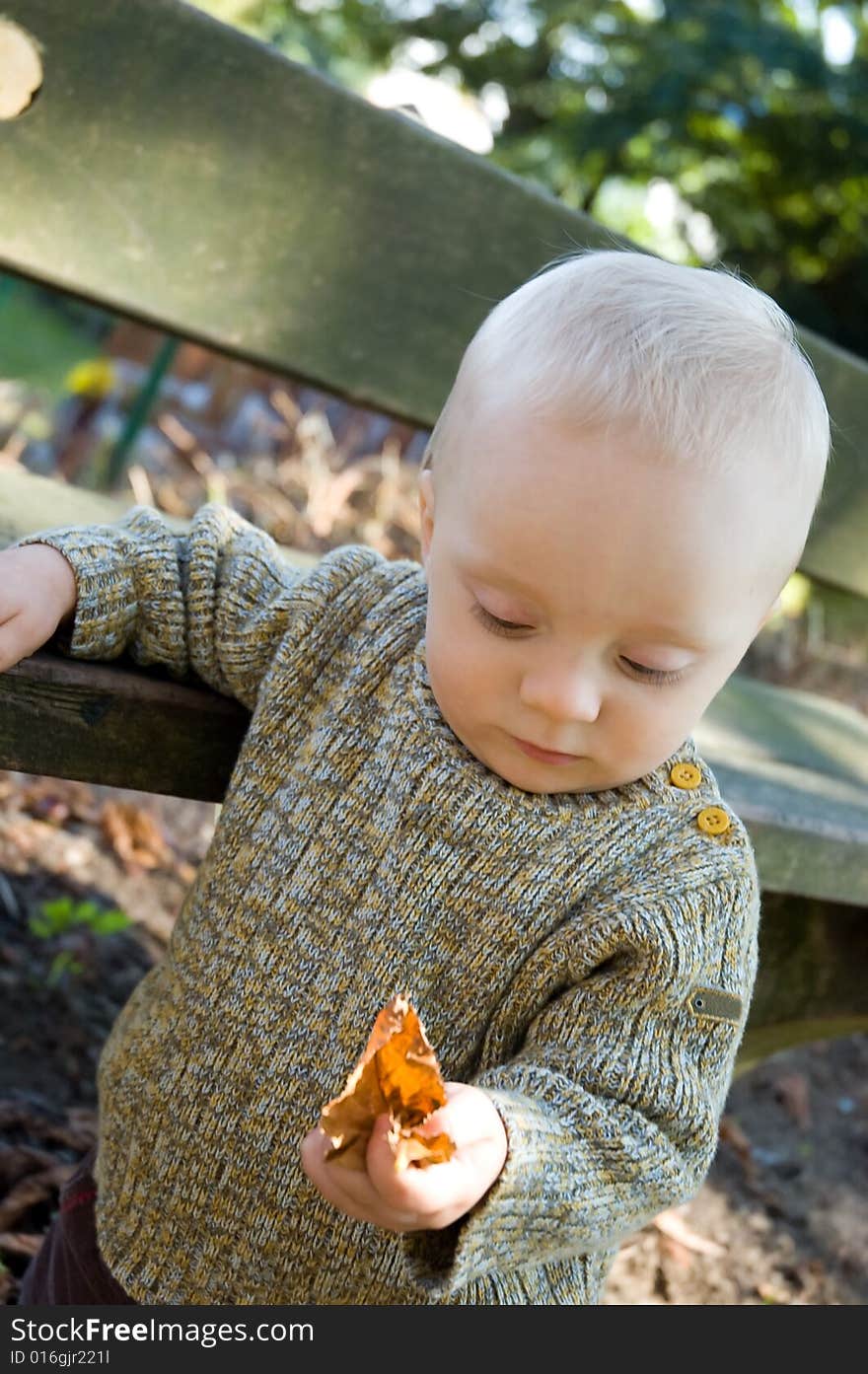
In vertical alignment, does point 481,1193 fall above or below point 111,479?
above

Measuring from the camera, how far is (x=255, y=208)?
202 cm

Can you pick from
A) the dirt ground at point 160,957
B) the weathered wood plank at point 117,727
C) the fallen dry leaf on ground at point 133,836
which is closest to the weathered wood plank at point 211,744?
the weathered wood plank at point 117,727

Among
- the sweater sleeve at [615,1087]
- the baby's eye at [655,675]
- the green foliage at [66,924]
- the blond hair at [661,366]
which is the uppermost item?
the blond hair at [661,366]

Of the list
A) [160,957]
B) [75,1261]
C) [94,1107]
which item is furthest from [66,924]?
[75,1261]

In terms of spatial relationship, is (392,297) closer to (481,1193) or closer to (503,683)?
(503,683)

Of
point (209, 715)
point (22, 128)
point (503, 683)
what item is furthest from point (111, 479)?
point (503, 683)

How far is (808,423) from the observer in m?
1.28

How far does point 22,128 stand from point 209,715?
0.82 metres

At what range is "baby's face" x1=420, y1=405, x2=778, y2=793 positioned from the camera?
119 cm

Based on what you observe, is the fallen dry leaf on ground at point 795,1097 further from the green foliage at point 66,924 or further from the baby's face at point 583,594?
the baby's face at point 583,594

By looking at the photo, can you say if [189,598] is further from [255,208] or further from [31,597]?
[255,208]

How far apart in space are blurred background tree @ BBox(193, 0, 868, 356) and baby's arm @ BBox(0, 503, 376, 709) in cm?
555

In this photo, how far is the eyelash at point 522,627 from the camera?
1258 mm

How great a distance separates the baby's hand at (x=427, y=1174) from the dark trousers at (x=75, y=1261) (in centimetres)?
48
